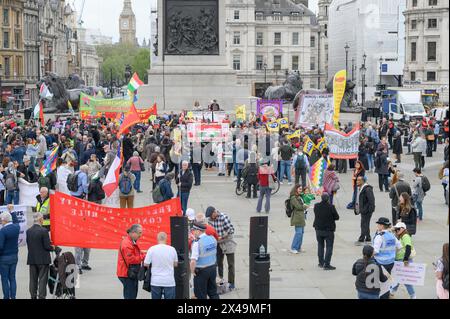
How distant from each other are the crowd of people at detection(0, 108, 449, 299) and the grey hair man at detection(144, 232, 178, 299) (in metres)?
0.01

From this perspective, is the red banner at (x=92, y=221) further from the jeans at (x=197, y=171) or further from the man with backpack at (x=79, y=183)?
the jeans at (x=197, y=171)

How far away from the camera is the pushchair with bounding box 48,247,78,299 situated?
11.9 meters

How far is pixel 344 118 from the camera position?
50.1 m

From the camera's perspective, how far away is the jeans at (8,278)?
40.9 feet

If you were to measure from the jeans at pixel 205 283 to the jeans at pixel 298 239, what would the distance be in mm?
3865

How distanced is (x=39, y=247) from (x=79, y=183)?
608 cm

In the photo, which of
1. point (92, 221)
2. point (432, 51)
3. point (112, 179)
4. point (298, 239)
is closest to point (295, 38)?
point (432, 51)

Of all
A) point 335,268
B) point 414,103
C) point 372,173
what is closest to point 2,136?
point 372,173

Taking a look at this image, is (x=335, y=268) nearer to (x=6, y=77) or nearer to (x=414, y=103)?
(x=414, y=103)

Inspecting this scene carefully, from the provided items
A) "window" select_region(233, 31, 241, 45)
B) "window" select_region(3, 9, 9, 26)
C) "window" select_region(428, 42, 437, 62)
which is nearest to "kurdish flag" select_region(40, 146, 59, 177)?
"window" select_region(428, 42, 437, 62)

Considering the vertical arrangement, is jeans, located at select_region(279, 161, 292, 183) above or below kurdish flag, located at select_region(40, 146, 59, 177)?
below

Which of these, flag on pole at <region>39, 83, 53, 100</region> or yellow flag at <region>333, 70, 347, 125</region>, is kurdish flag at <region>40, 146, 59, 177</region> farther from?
flag on pole at <region>39, 83, 53, 100</region>

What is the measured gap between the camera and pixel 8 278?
1259cm

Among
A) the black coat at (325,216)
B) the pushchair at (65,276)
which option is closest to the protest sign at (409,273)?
the black coat at (325,216)
